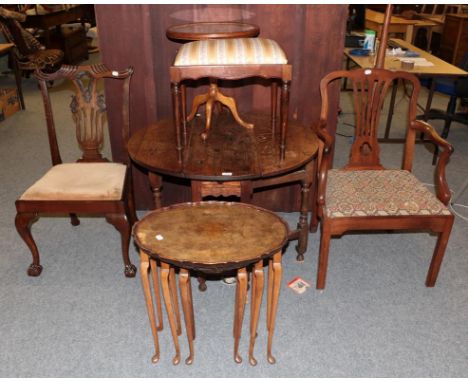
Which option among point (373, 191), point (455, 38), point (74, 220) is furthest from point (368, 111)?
point (455, 38)

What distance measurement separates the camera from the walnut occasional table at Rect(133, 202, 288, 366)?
4.93 feet

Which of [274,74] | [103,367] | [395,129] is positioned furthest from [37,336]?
[395,129]

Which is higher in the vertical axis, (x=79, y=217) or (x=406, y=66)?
(x=406, y=66)

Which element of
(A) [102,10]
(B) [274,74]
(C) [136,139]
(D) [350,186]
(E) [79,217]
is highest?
(A) [102,10]

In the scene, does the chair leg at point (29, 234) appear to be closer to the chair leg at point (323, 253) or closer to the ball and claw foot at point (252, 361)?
the ball and claw foot at point (252, 361)

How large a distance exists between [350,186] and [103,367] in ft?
4.55

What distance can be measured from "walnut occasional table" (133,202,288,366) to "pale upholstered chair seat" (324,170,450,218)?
52 centimetres

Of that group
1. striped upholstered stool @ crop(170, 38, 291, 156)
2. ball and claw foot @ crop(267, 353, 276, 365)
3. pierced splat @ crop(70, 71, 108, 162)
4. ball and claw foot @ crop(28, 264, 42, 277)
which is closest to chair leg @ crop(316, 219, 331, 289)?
striped upholstered stool @ crop(170, 38, 291, 156)

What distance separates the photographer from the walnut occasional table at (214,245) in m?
1.50

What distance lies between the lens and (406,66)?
3461 mm

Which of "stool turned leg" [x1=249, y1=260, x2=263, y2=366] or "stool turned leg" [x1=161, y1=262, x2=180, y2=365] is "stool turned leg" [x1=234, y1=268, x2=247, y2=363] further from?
"stool turned leg" [x1=161, y1=262, x2=180, y2=365]

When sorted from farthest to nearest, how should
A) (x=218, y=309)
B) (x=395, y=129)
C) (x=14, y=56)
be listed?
(x=14, y=56) → (x=395, y=129) → (x=218, y=309)

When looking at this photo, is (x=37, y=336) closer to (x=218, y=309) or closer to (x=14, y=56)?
(x=218, y=309)

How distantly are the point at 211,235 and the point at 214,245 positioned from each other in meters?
0.06
